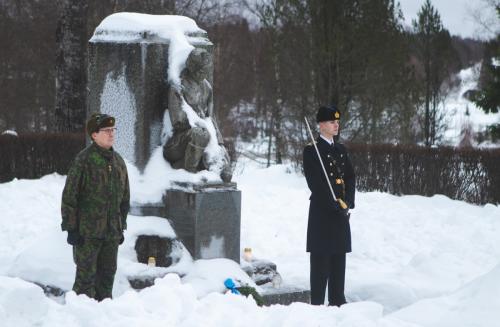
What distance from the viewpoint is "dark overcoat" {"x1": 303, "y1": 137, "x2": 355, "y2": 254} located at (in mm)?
7285

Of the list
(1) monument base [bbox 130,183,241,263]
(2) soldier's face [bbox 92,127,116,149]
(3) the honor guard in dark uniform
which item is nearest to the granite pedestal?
(1) monument base [bbox 130,183,241,263]

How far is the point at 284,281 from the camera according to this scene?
9.23m

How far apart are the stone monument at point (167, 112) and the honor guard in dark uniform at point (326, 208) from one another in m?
1.19

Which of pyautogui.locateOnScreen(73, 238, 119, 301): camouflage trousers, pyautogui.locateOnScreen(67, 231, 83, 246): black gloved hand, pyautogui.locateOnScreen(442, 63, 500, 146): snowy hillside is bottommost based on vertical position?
pyautogui.locateOnScreen(442, 63, 500, 146): snowy hillside

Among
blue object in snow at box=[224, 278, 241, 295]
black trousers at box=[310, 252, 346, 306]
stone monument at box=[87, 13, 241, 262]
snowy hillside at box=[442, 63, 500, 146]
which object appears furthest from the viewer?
snowy hillside at box=[442, 63, 500, 146]

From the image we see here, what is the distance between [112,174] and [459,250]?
598 cm

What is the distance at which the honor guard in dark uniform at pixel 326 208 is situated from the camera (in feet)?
23.9

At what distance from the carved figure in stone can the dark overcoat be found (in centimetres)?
132

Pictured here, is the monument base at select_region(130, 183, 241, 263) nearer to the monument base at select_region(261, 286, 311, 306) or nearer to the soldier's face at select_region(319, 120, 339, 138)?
the monument base at select_region(261, 286, 311, 306)

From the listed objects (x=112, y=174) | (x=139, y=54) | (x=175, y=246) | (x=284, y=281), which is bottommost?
(x=284, y=281)

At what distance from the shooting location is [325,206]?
7.30 meters

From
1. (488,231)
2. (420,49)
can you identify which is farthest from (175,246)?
(420,49)

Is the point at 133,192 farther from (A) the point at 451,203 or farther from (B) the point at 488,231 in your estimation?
(A) the point at 451,203

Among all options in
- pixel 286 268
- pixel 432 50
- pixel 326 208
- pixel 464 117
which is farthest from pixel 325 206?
pixel 464 117
